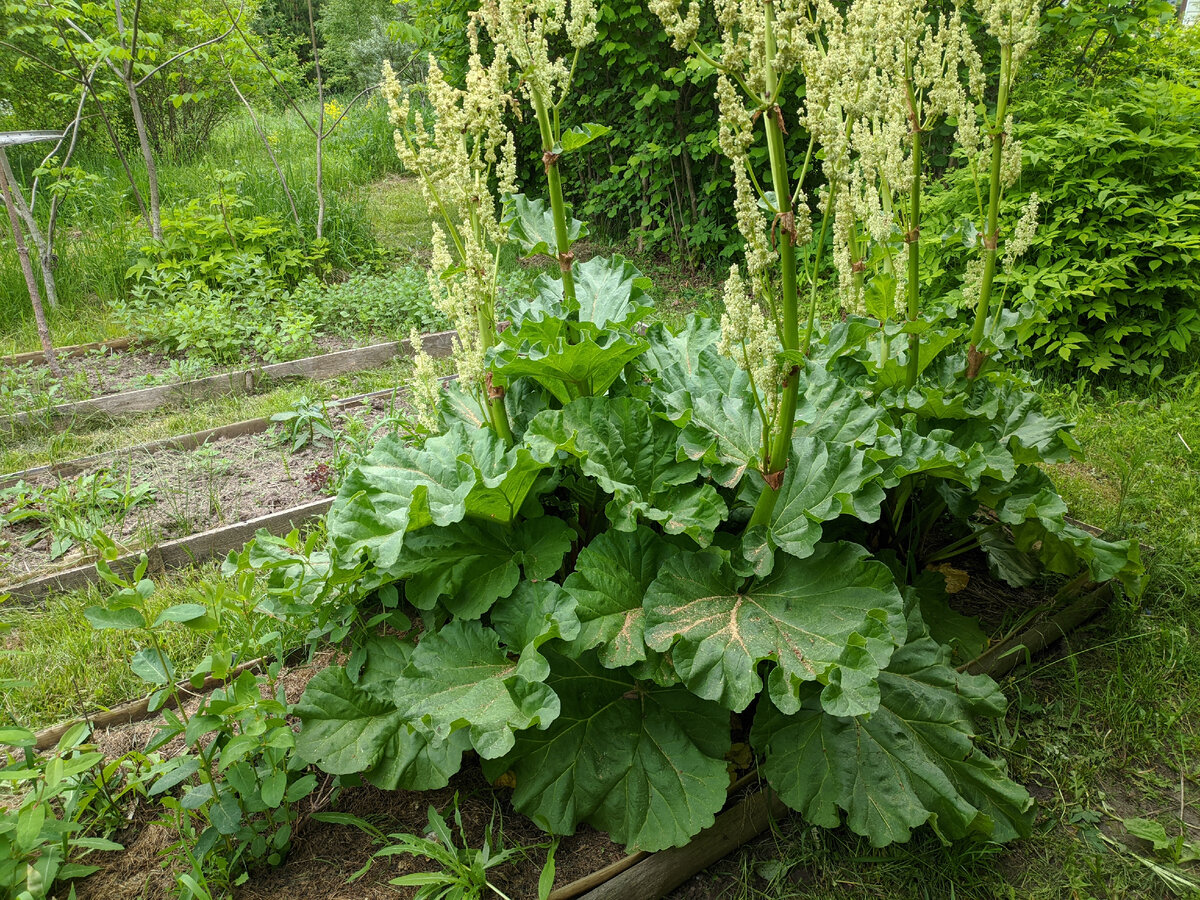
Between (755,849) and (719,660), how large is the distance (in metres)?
0.57

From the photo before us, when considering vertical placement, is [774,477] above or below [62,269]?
below

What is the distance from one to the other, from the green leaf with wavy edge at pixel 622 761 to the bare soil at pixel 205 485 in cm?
187

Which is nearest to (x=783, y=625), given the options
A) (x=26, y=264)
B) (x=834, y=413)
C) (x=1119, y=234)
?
(x=834, y=413)

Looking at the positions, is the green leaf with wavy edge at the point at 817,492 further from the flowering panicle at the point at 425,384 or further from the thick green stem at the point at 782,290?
the flowering panicle at the point at 425,384

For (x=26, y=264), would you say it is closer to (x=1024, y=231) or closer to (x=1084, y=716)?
(x=1024, y=231)

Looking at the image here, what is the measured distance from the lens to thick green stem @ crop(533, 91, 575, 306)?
2059mm

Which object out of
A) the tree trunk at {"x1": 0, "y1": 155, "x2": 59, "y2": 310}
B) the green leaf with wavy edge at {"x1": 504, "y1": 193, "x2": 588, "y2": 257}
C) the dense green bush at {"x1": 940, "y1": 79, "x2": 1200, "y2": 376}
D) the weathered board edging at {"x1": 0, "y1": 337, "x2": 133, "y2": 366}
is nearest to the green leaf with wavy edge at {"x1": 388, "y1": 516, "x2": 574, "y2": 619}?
the green leaf with wavy edge at {"x1": 504, "y1": 193, "x2": 588, "y2": 257}

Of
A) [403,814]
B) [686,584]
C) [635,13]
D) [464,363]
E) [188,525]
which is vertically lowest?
[403,814]

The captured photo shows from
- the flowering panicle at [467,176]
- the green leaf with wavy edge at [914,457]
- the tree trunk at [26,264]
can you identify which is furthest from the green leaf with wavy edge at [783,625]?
the tree trunk at [26,264]

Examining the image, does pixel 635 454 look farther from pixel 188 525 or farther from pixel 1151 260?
pixel 1151 260

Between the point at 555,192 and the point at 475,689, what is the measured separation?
1371 mm

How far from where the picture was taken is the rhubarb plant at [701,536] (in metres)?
1.58

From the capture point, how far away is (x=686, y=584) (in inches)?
68.1

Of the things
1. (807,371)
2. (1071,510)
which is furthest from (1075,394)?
(807,371)
